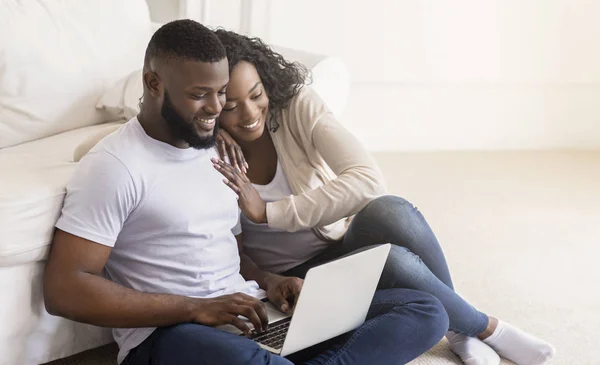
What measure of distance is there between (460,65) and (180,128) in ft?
7.43

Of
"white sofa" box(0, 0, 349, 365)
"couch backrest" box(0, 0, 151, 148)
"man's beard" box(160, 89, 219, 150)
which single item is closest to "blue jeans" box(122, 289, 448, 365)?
"white sofa" box(0, 0, 349, 365)

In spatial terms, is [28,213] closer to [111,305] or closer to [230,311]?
[111,305]

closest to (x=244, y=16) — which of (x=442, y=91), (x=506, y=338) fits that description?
(x=442, y=91)

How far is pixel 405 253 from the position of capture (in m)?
1.79

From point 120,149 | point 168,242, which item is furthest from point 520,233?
point 120,149

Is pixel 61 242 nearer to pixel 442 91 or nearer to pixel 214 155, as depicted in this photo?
pixel 214 155

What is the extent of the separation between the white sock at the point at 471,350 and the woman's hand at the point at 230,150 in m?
0.57

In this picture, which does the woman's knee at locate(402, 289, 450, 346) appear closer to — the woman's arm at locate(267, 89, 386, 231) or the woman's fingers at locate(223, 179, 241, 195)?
the woman's arm at locate(267, 89, 386, 231)

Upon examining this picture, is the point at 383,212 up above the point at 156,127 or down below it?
below

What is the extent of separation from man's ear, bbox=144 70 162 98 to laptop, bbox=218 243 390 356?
1.31ft

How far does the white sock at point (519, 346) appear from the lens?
1.89 m

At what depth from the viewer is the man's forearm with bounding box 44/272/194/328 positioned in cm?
143

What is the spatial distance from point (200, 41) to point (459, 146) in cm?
240

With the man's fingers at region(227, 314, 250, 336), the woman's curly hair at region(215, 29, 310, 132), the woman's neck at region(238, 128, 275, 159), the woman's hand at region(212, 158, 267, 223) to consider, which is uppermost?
the woman's curly hair at region(215, 29, 310, 132)
